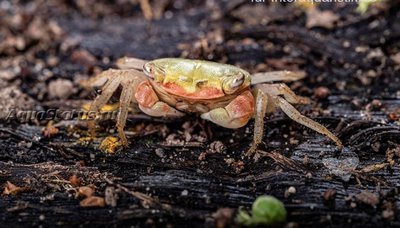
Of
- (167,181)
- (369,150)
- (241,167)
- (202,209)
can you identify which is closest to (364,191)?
(369,150)

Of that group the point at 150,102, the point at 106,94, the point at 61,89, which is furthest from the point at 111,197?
the point at 61,89

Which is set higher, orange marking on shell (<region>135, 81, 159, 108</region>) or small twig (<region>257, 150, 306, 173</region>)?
orange marking on shell (<region>135, 81, 159, 108</region>)

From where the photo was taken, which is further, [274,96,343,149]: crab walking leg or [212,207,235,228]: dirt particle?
[274,96,343,149]: crab walking leg

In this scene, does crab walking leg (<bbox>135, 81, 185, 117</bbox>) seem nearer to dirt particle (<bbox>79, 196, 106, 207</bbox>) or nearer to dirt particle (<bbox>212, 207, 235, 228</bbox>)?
dirt particle (<bbox>79, 196, 106, 207</bbox>)

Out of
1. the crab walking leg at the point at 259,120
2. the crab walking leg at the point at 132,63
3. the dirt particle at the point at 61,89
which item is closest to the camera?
the crab walking leg at the point at 259,120

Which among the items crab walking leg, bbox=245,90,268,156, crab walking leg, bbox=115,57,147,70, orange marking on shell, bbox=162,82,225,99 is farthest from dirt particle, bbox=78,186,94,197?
crab walking leg, bbox=115,57,147,70

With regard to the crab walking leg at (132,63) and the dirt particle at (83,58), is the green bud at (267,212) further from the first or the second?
the dirt particle at (83,58)

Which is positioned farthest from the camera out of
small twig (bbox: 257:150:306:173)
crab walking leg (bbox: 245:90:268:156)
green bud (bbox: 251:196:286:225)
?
crab walking leg (bbox: 245:90:268:156)

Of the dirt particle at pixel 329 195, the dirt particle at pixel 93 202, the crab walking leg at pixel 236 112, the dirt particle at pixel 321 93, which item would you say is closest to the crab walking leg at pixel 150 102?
the crab walking leg at pixel 236 112
